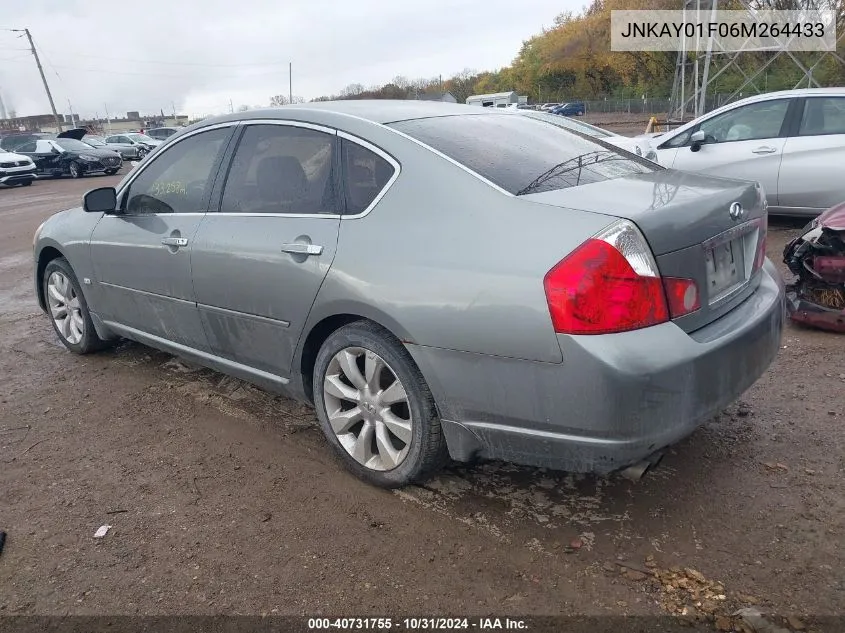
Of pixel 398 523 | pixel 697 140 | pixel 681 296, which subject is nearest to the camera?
pixel 681 296

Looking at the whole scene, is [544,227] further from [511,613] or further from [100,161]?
[100,161]

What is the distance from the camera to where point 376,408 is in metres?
2.89

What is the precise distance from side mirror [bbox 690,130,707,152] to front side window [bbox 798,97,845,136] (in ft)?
3.25

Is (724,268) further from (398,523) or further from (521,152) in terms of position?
(398,523)

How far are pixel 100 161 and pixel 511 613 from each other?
2484 cm

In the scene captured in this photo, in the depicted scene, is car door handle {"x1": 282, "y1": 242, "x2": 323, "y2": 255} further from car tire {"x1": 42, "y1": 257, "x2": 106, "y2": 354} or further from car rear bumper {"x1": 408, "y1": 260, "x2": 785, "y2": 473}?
car tire {"x1": 42, "y1": 257, "x2": 106, "y2": 354}

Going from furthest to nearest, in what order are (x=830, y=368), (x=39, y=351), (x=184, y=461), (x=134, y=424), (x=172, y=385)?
(x=39, y=351) → (x=172, y=385) → (x=830, y=368) → (x=134, y=424) → (x=184, y=461)

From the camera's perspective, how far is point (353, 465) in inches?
121

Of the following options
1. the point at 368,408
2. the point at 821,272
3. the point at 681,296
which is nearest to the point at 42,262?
the point at 368,408

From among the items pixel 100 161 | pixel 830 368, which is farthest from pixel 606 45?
pixel 830 368

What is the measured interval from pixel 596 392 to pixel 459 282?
0.62 m

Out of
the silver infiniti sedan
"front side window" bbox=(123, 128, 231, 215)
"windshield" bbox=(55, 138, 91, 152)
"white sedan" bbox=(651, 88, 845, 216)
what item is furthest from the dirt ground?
"windshield" bbox=(55, 138, 91, 152)

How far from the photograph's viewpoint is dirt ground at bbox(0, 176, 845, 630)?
2.34 metres

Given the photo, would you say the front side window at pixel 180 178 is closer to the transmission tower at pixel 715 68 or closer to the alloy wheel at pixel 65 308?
the alloy wheel at pixel 65 308
